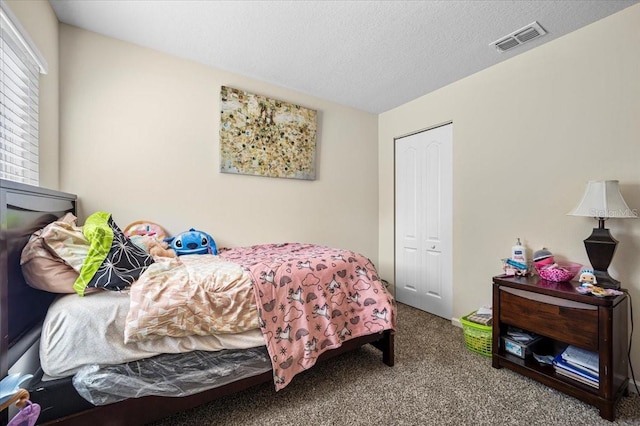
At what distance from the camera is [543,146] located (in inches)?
85.4

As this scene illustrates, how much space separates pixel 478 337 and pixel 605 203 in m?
1.25

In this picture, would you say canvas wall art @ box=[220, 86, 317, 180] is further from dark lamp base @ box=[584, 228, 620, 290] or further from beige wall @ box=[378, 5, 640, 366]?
dark lamp base @ box=[584, 228, 620, 290]

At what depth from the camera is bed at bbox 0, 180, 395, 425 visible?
1.10 m

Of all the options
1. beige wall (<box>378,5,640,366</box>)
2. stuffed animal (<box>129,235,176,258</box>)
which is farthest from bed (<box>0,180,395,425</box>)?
beige wall (<box>378,5,640,366</box>)

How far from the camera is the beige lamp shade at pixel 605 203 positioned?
5.35ft

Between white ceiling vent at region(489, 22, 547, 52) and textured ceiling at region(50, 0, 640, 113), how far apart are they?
38mm

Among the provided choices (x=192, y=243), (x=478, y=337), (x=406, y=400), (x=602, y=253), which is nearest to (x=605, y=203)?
(x=602, y=253)

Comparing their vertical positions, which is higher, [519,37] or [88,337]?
[519,37]

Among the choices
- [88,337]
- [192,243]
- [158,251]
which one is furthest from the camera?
[192,243]

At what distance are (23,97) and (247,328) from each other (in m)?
1.83

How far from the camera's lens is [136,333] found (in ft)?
3.91

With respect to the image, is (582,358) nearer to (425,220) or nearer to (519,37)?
(425,220)

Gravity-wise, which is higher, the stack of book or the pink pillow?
the pink pillow

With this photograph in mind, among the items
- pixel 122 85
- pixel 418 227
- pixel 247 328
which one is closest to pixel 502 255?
pixel 418 227
